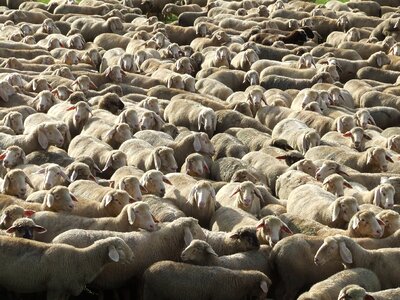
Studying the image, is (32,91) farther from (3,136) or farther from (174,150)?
(174,150)

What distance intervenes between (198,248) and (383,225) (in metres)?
2.55

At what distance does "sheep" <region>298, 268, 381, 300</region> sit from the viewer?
1040cm

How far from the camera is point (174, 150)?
1595cm

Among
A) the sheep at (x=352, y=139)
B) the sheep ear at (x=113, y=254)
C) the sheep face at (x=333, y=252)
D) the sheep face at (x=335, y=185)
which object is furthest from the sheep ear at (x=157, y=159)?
the sheep face at (x=333, y=252)

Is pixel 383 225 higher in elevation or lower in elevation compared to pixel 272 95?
higher

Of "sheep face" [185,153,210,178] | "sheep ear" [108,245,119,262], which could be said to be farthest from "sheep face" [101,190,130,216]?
"sheep face" [185,153,210,178]

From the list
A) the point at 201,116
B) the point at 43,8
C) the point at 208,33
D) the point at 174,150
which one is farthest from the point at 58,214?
the point at 43,8

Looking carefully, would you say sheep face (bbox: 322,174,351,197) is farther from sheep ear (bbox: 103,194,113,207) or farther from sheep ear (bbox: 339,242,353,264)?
sheep ear (bbox: 103,194,113,207)

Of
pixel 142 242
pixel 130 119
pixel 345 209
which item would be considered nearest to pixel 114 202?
pixel 142 242

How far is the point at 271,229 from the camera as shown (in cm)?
1195

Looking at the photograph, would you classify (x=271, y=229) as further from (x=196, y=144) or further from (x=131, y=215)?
(x=196, y=144)

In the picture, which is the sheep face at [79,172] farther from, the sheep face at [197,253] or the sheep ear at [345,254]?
the sheep ear at [345,254]

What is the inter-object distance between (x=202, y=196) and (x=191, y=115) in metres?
5.26

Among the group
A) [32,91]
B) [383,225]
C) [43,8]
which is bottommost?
[43,8]
